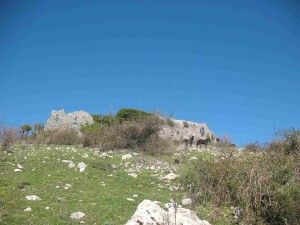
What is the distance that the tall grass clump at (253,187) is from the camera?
8.25 metres

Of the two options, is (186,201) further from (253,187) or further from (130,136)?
(130,136)

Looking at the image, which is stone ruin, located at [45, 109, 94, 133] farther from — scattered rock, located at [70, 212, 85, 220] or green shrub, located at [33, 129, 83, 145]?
scattered rock, located at [70, 212, 85, 220]

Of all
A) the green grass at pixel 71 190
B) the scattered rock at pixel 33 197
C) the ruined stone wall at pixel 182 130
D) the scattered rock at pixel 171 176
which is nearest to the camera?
the green grass at pixel 71 190

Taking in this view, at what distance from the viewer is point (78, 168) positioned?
13906mm

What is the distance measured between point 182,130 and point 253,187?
32110mm

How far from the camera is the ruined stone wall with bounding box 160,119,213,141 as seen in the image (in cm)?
3776

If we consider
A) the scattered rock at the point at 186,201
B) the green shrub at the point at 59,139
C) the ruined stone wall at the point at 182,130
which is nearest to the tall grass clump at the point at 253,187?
the scattered rock at the point at 186,201

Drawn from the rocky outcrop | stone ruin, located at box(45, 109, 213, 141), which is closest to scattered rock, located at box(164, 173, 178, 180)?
the rocky outcrop

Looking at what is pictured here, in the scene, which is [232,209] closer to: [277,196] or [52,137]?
[277,196]

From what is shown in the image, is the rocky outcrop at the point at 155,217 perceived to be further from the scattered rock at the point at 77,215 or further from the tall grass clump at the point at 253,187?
the scattered rock at the point at 77,215

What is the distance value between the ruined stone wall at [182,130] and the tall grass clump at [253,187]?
2487 centimetres

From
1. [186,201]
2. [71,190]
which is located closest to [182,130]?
[71,190]

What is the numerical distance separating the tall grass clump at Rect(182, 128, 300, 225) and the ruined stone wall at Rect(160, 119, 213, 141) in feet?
81.6

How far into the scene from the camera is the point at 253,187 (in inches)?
344
